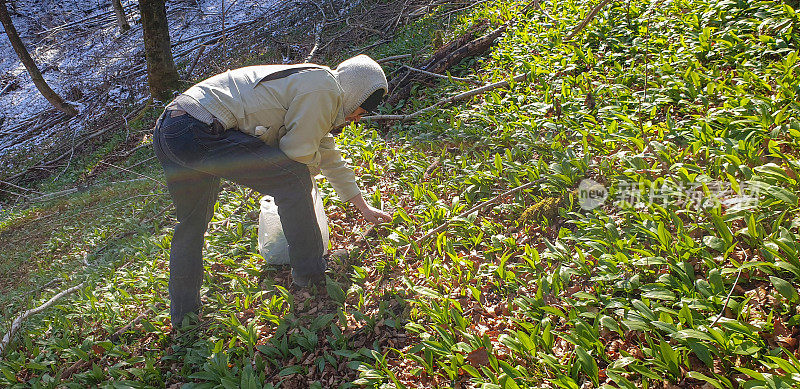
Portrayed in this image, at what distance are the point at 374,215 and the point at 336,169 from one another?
1.41 ft

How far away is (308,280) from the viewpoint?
122 inches

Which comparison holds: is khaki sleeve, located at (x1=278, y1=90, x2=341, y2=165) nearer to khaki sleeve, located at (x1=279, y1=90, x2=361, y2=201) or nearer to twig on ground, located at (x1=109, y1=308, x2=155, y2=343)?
khaki sleeve, located at (x1=279, y1=90, x2=361, y2=201)

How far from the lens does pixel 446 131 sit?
15.6ft

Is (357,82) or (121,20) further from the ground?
(357,82)

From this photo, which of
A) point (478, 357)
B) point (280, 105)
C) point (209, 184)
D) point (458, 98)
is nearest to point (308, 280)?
point (209, 184)

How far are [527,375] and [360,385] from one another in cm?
85

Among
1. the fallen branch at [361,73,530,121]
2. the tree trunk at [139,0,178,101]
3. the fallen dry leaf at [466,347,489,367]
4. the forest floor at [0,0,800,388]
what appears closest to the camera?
the forest floor at [0,0,800,388]

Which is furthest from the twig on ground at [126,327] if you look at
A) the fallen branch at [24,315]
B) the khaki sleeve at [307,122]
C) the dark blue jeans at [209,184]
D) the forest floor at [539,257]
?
the khaki sleeve at [307,122]

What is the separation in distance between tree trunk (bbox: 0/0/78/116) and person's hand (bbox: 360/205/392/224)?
10892 millimetres

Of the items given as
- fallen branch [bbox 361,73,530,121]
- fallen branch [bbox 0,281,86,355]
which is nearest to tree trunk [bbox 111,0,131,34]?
fallen branch [bbox 361,73,530,121]

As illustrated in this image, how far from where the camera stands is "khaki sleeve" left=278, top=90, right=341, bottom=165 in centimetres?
249

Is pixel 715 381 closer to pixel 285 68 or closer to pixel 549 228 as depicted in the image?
pixel 549 228

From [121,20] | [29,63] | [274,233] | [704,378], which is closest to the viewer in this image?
[704,378]

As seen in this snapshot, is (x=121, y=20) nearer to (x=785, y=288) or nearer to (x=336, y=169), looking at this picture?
(x=336, y=169)
